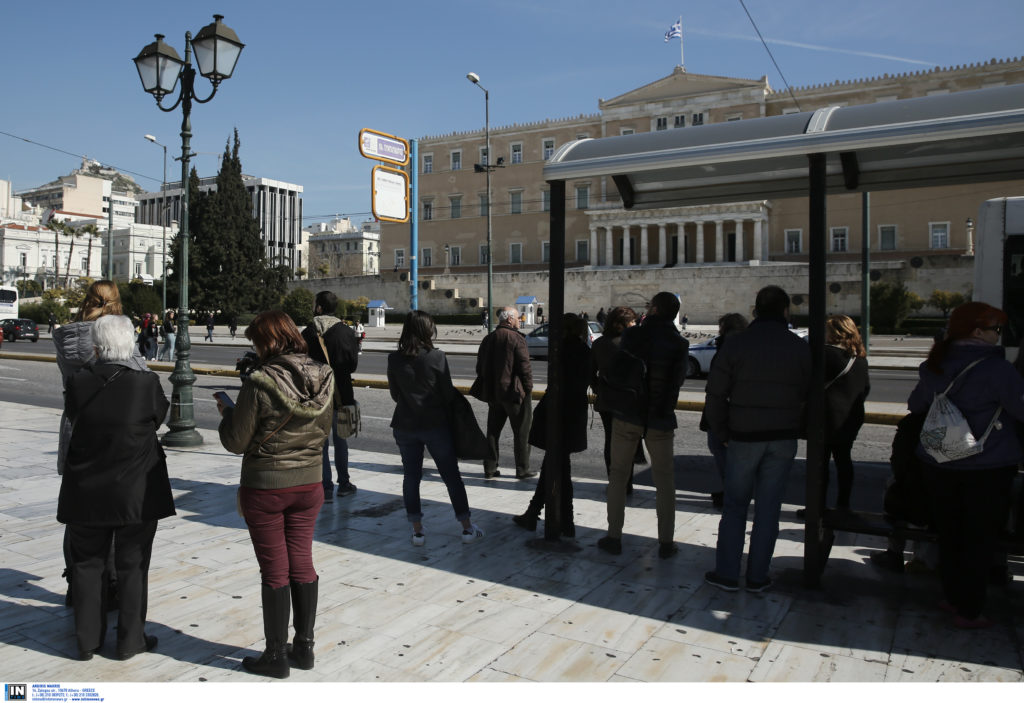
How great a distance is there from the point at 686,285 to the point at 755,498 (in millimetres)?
50193

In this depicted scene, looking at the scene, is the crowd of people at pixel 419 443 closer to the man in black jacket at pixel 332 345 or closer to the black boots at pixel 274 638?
the black boots at pixel 274 638

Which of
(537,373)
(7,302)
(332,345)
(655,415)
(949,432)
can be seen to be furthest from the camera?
(7,302)

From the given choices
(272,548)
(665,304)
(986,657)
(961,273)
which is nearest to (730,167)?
(665,304)

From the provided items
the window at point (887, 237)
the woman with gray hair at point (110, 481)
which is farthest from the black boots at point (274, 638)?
the window at point (887, 237)

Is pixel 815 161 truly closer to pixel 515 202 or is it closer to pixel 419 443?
pixel 419 443

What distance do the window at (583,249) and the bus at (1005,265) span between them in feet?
196

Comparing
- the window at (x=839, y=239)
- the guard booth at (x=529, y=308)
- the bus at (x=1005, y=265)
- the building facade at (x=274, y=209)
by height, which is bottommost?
the bus at (x=1005, y=265)

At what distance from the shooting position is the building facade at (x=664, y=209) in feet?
179

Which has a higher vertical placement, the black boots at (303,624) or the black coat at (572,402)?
the black coat at (572,402)

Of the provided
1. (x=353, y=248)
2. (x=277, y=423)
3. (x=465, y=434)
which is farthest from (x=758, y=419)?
(x=353, y=248)

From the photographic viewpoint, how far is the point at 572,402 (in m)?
5.92

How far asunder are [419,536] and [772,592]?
2.50 m

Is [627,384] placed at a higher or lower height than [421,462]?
higher

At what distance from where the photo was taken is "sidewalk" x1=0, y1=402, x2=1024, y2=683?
3.69 meters
